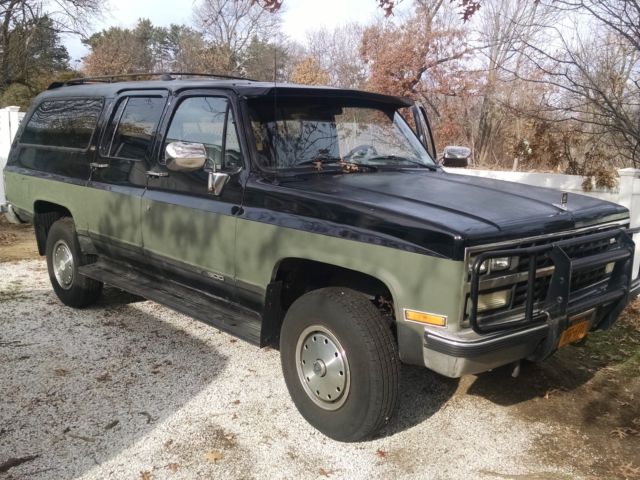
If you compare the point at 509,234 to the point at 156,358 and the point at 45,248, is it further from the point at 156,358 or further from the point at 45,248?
the point at 45,248

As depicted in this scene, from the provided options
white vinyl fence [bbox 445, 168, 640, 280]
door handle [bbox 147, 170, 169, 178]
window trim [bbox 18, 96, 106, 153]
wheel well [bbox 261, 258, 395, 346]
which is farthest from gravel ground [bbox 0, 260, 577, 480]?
white vinyl fence [bbox 445, 168, 640, 280]

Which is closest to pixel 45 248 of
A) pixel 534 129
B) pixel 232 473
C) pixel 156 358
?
pixel 156 358

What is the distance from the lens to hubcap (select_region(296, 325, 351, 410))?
130 inches

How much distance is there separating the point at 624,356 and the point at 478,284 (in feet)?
9.23

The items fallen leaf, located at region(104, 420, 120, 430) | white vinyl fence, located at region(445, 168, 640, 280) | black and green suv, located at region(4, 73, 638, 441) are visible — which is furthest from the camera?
white vinyl fence, located at region(445, 168, 640, 280)

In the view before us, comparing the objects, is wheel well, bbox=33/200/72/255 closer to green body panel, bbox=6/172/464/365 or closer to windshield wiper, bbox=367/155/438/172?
green body panel, bbox=6/172/464/365

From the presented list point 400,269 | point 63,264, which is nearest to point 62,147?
point 63,264

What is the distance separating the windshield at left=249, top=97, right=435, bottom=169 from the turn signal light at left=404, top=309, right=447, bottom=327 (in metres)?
1.39

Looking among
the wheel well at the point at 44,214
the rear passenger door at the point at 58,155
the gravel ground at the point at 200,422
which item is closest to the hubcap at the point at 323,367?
the gravel ground at the point at 200,422

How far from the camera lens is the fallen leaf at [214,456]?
3.25 metres

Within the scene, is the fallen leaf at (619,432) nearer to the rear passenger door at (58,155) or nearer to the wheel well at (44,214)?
the rear passenger door at (58,155)

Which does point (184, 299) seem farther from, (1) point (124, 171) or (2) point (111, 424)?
(1) point (124, 171)

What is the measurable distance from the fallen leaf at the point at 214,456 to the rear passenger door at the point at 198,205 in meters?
1.10

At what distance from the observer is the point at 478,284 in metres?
2.81
